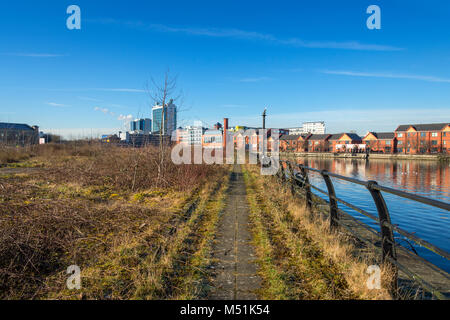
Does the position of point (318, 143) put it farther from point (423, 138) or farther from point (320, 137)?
point (423, 138)

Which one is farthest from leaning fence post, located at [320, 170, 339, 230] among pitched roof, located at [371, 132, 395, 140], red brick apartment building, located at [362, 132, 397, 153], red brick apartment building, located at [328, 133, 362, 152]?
pitched roof, located at [371, 132, 395, 140]

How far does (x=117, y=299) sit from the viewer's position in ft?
8.63

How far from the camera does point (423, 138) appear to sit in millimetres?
78000

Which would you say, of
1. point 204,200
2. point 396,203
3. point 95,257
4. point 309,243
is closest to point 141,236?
point 95,257

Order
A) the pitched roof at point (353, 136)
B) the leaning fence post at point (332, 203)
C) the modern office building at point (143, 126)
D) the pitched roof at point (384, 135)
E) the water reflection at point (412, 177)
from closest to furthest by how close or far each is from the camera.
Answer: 1. the leaning fence post at point (332, 203)
2. the modern office building at point (143, 126)
3. the water reflection at point (412, 177)
4. the pitched roof at point (384, 135)
5. the pitched roof at point (353, 136)

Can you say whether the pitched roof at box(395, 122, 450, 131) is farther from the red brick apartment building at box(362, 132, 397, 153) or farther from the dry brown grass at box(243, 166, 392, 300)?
the dry brown grass at box(243, 166, 392, 300)

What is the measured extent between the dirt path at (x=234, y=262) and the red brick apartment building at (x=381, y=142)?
9410 centimetres

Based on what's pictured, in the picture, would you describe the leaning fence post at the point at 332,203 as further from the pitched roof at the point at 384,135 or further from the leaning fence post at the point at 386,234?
the pitched roof at the point at 384,135

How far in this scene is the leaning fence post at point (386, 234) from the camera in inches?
113

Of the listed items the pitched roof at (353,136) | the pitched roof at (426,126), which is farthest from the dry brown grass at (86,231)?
the pitched roof at (426,126)

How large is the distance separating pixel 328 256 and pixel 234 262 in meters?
1.42

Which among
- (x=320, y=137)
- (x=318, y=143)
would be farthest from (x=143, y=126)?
(x=320, y=137)
